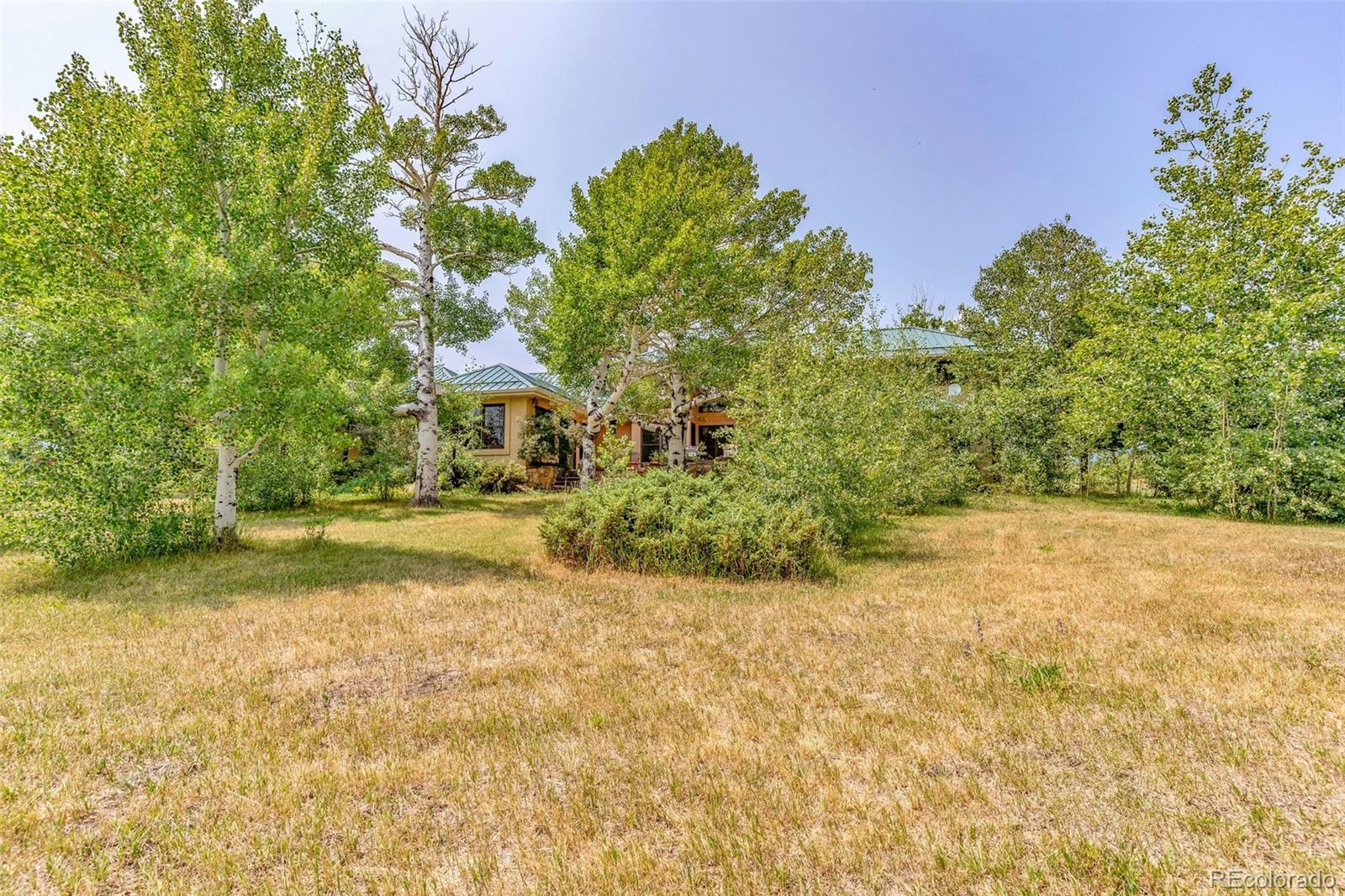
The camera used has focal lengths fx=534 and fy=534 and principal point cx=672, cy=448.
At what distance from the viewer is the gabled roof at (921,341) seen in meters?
17.1

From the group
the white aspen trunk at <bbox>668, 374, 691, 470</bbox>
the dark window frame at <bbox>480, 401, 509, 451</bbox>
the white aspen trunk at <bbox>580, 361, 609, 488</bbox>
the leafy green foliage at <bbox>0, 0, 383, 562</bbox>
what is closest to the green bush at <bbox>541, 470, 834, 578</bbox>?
the leafy green foliage at <bbox>0, 0, 383, 562</bbox>

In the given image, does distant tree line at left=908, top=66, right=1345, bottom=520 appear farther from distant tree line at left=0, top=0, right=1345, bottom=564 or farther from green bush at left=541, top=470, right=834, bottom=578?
green bush at left=541, top=470, right=834, bottom=578

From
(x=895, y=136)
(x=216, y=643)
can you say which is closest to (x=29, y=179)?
(x=216, y=643)

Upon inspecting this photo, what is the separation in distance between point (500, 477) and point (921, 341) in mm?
17685

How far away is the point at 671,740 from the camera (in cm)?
278

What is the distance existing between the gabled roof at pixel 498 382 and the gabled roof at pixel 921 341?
12.5m

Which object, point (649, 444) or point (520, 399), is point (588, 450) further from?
point (649, 444)

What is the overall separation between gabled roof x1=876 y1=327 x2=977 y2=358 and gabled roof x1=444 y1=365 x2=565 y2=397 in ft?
40.9

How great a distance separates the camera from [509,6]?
888 centimetres

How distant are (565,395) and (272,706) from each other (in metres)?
20.4

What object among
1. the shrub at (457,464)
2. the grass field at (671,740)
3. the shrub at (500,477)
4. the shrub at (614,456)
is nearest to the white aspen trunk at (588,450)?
the shrub at (500,477)

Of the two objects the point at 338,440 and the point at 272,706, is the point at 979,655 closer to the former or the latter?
the point at 272,706
